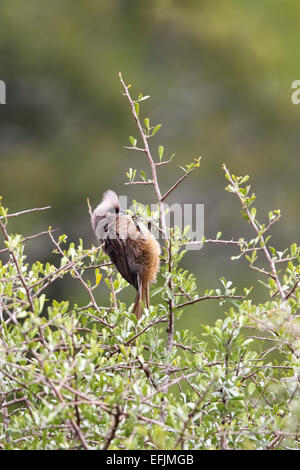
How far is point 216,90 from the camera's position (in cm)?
698

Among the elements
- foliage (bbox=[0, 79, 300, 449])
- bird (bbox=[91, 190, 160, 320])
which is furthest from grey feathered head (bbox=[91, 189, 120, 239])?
foliage (bbox=[0, 79, 300, 449])

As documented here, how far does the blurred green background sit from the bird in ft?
12.3

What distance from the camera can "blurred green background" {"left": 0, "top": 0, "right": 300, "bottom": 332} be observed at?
6.52m

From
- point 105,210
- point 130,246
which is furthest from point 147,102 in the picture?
point 130,246

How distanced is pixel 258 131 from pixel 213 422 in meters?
5.62

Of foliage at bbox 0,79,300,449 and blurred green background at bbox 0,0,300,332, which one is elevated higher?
foliage at bbox 0,79,300,449

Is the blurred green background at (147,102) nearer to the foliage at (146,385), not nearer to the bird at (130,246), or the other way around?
the bird at (130,246)

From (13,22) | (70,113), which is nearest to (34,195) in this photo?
(70,113)

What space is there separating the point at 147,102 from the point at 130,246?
4.44m

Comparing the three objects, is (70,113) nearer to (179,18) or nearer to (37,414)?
(179,18)

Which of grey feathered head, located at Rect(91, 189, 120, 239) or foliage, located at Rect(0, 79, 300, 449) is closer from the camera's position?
foliage, located at Rect(0, 79, 300, 449)

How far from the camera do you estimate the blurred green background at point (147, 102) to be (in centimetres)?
652

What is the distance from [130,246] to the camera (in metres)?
2.55

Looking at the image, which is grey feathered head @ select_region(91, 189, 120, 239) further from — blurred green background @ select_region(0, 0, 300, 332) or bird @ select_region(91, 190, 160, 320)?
blurred green background @ select_region(0, 0, 300, 332)
